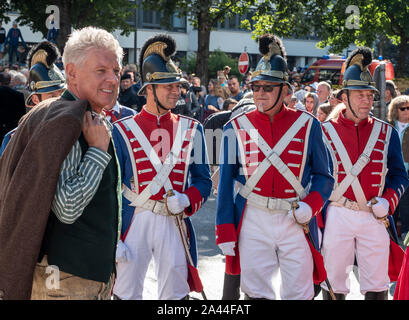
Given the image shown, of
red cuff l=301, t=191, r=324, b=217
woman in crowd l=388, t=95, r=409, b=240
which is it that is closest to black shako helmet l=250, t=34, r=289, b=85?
red cuff l=301, t=191, r=324, b=217

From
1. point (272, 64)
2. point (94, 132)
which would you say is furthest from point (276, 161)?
point (94, 132)

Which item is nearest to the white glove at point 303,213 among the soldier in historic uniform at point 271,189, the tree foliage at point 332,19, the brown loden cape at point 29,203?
the soldier in historic uniform at point 271,189

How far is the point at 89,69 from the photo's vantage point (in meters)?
2.96

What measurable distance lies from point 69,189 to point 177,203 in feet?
5.95

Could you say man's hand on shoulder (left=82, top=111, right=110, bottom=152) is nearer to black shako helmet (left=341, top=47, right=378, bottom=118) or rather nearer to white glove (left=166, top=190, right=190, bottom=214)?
white glove (left=166, top=190, right=190, bottom=214)

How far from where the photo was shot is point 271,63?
4.83 meters

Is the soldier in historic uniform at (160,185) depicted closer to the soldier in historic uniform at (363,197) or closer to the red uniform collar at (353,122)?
the soldier in historic uniform at (363,197)

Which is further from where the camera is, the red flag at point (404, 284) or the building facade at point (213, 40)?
the building facade at point (213, 40)

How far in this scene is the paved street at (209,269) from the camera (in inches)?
249

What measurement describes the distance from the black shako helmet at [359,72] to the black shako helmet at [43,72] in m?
2.58

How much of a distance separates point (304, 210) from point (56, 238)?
80.7 inches

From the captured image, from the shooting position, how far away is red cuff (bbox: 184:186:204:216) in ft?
15.2
